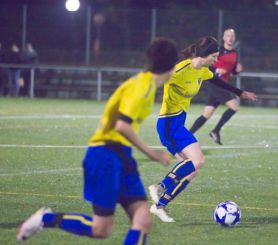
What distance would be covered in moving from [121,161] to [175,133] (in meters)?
2.92

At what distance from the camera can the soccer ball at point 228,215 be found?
29.2ft

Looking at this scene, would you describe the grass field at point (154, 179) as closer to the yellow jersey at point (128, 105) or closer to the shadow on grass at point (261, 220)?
the shadow on grass at point (261, 220)

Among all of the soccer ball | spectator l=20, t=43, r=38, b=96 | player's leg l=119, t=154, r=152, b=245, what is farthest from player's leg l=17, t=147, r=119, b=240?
spectator l=20, t=43, r=38, b=96

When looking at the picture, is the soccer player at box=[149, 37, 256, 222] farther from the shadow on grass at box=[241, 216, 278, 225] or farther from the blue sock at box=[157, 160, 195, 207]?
the shadow on grass at box=[241, 216, 278, 225]

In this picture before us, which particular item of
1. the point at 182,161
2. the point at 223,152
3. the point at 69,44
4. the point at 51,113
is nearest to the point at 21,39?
the point at 69,44

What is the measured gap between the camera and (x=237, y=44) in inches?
1171

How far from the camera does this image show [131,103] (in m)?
6.66

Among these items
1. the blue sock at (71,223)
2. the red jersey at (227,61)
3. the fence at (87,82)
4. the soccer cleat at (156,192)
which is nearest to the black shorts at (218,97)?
the red jersey at (227,61)

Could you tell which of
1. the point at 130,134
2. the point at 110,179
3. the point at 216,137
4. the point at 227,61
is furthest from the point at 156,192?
the point at 227,61

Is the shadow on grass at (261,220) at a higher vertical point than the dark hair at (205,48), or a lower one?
lower

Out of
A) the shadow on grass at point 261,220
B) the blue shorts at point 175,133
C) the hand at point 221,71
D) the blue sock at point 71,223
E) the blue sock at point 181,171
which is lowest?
the hand at point 221,71

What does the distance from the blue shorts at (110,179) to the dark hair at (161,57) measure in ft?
2.14

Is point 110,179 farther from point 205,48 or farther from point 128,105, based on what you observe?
point 205,48

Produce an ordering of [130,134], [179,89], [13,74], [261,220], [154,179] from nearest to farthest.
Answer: [130,134], [261,220], [179,89], [154,179], [13,74]
